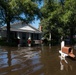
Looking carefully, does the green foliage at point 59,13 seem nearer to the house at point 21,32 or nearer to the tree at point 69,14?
the tree at point 69,14

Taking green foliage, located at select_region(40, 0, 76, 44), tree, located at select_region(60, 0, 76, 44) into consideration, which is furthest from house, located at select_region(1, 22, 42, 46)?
tree, located at select_region(60, 0, 76, 44)

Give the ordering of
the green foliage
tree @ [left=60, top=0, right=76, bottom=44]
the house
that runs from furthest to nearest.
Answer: the house, the green foliage, tree @ [left=60, top=0, right=76, bottom=44]

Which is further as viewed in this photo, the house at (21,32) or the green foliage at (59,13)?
the house at (21,32)

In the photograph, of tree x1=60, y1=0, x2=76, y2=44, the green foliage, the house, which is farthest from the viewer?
the house

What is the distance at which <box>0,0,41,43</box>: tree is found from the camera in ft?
109

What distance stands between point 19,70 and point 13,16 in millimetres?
23489

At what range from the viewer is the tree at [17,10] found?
33375mm

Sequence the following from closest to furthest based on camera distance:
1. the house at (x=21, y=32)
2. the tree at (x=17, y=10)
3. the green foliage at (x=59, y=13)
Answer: the tree at (x=17, y=10), the green foliage at (x=59, y=13), the house at (x=21, y=32)

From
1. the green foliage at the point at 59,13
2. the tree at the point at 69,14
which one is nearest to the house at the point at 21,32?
the green foliage at the point at 59,13

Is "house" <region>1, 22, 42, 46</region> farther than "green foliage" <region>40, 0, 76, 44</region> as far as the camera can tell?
Yes

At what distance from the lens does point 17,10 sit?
33531 millimetres

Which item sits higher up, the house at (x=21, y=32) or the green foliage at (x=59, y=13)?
the green foliage at (x=59, y=13)

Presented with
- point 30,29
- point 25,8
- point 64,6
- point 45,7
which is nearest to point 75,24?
point 64,6

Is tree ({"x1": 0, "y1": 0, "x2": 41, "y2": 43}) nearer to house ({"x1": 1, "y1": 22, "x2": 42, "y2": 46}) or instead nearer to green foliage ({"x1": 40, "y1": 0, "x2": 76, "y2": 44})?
green foliage ({"x1": 40, "y1": 0, "x2": 76, "y2": 44})
